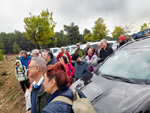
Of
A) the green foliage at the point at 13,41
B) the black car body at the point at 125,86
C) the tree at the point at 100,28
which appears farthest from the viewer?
the green foliage at the point at 13,41

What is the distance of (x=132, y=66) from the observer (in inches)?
80.9

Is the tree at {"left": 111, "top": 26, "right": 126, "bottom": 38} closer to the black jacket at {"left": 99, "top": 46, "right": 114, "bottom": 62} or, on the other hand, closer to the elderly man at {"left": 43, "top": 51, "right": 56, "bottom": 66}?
the black jacket at {"left": 99, "top": 46, "right": 114, "bottom": 62}

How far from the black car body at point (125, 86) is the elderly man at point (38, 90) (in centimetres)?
68

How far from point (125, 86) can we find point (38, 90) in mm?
1288

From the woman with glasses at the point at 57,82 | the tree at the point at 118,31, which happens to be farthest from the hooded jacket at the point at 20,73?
the tree at the point at 118,31

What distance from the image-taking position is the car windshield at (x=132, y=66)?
1806mm

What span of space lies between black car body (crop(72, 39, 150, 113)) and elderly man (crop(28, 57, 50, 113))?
0.68m

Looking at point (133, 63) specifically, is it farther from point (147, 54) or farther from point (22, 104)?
point (22, 104)

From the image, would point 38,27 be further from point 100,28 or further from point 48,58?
point 100,28

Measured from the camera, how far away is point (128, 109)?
127 centimetres

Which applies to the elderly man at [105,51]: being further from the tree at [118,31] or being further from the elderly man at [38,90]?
the tree at [118,31]

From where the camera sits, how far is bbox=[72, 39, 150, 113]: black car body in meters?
1.33

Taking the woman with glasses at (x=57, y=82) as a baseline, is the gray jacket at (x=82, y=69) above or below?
below

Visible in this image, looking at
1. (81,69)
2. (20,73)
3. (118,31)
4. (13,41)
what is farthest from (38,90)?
(13,41)
